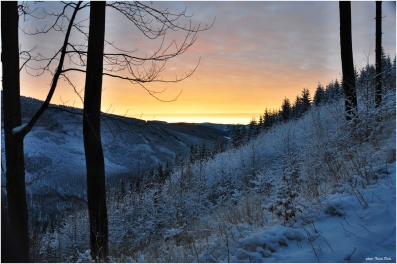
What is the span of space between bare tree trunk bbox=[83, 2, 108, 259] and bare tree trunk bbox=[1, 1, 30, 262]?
1.01 m

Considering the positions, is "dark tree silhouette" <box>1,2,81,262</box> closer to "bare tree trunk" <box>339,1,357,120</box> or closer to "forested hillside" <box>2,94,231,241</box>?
"bare tree trunk" <box>339,1,357,120</box>

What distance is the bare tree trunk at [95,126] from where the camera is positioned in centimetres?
483

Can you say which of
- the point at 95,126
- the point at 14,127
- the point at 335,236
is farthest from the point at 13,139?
the point at 335,236

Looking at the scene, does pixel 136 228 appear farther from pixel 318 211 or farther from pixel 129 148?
pixel 129 148

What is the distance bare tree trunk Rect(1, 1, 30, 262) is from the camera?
12.7 ft

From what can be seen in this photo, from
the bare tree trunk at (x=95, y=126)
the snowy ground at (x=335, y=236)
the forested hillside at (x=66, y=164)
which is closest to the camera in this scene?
the snowy ground at (x=335, y=236)

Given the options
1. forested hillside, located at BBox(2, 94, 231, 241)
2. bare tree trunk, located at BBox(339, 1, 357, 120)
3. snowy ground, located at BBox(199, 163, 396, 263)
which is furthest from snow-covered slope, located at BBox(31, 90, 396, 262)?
forested hillside, located at BBox(2, 94, 231, 241)

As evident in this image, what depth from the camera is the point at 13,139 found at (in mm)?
3893

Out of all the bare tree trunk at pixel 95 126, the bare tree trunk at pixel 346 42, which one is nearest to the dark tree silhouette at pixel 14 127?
the bare tree trunk at pixel 95 126

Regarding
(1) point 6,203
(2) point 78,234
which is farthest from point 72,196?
(1) point 6,203

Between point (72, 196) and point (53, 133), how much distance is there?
1863 inches

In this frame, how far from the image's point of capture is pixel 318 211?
4117mm

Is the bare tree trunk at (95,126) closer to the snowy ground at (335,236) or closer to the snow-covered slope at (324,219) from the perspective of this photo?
the snow-covered slope at (324,219)

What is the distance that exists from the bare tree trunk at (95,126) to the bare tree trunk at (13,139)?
1.01 meters
